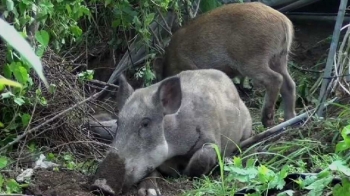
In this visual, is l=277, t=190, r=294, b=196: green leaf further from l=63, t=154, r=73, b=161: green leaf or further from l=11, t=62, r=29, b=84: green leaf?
l=63, t=154, r=73, b=161: green leaf

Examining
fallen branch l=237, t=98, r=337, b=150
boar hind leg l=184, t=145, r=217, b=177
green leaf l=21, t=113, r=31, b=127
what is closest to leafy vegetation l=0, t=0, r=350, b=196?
green leaf l=21, t=113, r=31, b=127

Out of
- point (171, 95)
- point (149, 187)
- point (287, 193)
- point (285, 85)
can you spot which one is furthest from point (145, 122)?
point (285, 85)

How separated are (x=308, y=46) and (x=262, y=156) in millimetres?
4003

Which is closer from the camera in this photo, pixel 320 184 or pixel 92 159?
pixel 320 184

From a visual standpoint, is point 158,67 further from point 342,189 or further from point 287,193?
point 342,189

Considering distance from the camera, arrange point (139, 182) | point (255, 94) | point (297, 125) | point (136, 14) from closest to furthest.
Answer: point (139, 182) < point (297, 125) < point (136, 14) < point (255, 94)

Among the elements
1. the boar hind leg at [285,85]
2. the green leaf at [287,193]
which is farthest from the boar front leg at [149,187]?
the boar hind leg at [285,85]

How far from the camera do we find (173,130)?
5.32 metres

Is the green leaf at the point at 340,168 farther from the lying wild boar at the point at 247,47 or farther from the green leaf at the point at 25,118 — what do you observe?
the lying wild boar at the point at 247,47

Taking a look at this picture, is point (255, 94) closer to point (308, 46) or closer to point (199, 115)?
point (308, 46)

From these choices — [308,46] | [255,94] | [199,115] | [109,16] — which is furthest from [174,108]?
[308,46]

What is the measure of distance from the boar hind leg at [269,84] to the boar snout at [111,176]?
8.95ft

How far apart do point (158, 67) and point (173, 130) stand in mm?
2668

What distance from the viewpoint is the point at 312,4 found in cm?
918
